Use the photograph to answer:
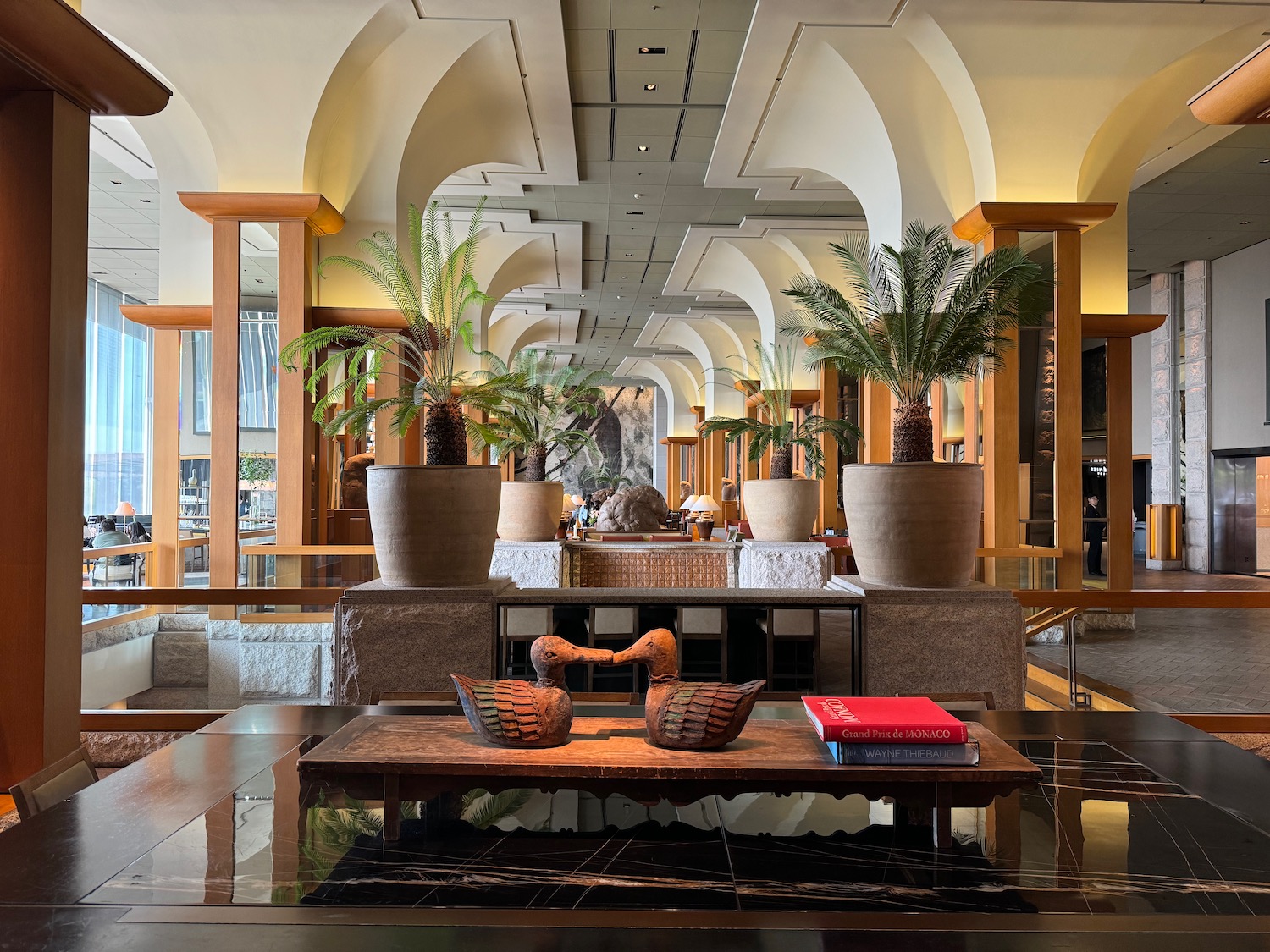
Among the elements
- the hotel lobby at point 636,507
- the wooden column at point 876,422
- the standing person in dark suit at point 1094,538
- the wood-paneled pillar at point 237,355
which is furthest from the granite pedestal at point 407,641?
the standing person in dark suit at point 1094,538

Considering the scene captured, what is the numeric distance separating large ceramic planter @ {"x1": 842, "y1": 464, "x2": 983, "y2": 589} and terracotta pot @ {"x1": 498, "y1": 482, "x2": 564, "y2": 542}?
5717 millimetres

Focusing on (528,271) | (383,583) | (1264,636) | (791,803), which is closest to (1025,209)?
(1264,636)

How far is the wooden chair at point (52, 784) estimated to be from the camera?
1.77m

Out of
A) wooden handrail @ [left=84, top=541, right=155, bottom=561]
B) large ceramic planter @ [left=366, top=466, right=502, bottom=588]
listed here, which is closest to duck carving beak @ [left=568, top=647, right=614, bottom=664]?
large ceramic planter @ [left=366, top=466, right=502, bottom=588]

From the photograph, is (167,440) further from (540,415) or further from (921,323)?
(921,323)

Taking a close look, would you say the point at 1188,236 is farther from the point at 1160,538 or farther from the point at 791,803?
the point at 791,803

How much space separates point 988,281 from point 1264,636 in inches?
278

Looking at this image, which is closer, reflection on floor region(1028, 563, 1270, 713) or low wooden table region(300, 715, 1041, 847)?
low wooden table region(300, 715, 1041, 847)

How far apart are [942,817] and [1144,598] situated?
128 inches

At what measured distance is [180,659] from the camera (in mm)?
7082

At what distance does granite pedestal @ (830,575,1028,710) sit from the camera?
3844mm

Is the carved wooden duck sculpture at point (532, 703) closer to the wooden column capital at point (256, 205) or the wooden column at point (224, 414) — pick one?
the wooden column at point (224, 414)

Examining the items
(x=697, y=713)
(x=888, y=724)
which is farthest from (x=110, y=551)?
(x=888, y=724)

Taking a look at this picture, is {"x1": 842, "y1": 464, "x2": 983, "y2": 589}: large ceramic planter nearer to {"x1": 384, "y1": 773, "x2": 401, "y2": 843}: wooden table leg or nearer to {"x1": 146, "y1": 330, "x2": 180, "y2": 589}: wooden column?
{"x1": 384, "y1": 773, "x2": 401, "y2": 843}: wooden table leg
